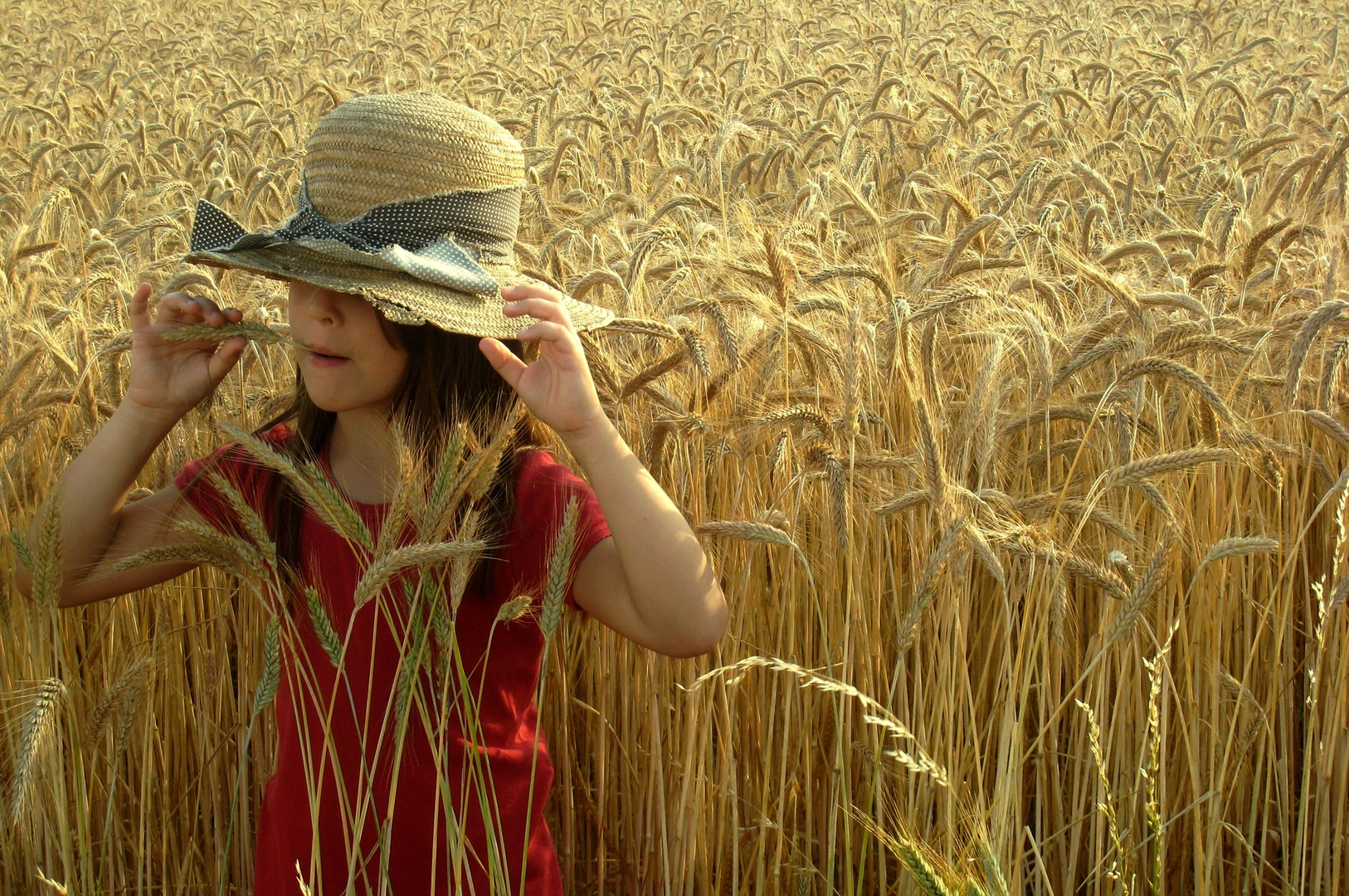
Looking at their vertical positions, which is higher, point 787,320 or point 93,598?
point 787,320

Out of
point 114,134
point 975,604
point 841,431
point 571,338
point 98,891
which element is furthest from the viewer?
point 114,134

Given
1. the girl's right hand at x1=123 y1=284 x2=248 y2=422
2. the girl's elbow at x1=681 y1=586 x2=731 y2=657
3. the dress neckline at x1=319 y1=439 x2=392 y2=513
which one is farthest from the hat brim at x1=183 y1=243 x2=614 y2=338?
the girl's elbow at x1=681 y1=586 x2=731 y2=657

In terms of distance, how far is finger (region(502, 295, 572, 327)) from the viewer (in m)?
1.44

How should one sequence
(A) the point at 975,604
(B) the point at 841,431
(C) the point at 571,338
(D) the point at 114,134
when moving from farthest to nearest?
(D) the point at 114,134
(A) the point at 975,604
(B) the point at 841,431
(C) the point at 571,338

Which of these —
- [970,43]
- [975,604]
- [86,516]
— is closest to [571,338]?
[86,516]

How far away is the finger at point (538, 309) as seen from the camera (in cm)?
144

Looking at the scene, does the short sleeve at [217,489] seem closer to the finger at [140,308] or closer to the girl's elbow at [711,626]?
the finger at [140,308]

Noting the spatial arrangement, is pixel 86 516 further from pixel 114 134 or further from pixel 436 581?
pixel 114 134

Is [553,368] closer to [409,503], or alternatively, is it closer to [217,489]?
[409,503]

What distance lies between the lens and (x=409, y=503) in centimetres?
136

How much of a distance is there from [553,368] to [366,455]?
16.3 inches

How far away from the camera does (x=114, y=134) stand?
6742 millimetres

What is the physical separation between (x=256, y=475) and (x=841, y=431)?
932mm

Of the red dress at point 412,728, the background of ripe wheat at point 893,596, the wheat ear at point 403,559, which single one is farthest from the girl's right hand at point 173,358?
the wheat ear at point 403,559
